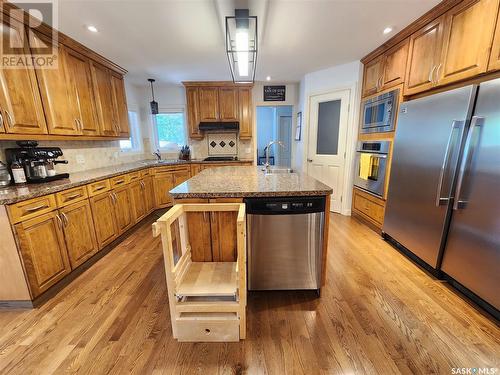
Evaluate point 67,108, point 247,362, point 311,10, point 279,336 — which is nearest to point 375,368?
point 279,336

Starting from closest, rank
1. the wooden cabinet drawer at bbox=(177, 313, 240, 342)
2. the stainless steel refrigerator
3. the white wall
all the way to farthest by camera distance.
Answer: the wooden cabinet drawer at bbox=(177, 313, 240, 342), the stainless steel refrigerator, the white wall

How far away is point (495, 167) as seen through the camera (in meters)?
1.42

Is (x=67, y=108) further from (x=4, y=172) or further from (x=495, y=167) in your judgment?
(x=495, y=167)

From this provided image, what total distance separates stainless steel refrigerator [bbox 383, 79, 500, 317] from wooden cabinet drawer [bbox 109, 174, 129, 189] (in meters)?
3.39

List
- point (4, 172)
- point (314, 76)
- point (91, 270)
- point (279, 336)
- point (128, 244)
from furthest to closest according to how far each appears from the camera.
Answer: point (314, 76) < point (128, 244) < point (91, 270) < point (4, 172) < point (279, 336)

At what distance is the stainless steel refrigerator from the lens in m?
1.46

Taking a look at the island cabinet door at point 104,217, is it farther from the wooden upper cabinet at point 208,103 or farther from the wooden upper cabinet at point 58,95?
the wooden upper cabinet at point 208,103

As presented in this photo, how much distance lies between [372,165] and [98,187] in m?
3.42

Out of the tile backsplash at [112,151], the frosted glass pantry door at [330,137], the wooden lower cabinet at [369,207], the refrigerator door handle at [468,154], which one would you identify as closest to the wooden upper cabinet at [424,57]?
the refrigerator door handle at [468,154]

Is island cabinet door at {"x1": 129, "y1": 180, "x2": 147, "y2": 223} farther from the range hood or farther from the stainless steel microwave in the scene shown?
the stainless steel microwave

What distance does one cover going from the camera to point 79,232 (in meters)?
2.08

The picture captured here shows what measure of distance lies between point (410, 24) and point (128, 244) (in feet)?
13.5

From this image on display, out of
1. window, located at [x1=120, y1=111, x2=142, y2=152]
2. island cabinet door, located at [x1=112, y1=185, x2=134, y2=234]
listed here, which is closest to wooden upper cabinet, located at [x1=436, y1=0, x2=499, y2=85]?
island cabinet door, located at [x1=112, y1=185, x2=134, y2=234]

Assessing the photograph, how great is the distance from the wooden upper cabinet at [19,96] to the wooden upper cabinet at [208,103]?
265 cm
